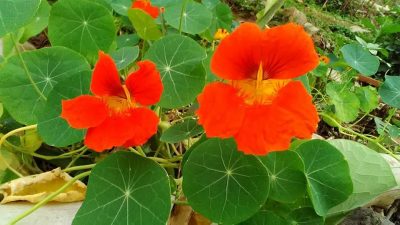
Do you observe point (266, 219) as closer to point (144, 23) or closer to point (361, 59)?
point (144, 23)

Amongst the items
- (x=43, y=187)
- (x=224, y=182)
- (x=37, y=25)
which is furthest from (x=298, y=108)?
(x=37, y=25)

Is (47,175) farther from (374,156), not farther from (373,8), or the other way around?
(373,8)

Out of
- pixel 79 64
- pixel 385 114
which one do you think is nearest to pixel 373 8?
pixel 385 114

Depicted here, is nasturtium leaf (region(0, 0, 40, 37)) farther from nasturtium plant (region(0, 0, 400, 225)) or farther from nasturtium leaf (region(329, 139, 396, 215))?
nasturtium leaf (region(329, 139, 396, 215))

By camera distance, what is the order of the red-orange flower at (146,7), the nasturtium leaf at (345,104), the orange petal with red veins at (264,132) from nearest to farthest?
the orange petal with red veins at (264,132), the red-orange flower at (146,7), the nasturtium leaf at (345,104)

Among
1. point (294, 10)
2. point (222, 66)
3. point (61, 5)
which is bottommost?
point (294, 10)

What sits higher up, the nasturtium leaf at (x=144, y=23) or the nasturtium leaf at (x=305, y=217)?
the nasturtium leaf at (x=144, y=23)

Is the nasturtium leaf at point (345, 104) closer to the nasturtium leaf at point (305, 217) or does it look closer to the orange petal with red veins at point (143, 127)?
the nasturtium leaf at point (305, 217)

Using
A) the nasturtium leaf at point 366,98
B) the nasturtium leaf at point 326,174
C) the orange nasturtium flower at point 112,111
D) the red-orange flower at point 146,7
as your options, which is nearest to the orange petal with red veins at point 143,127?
the orange nasturtium flower at point 112,111
